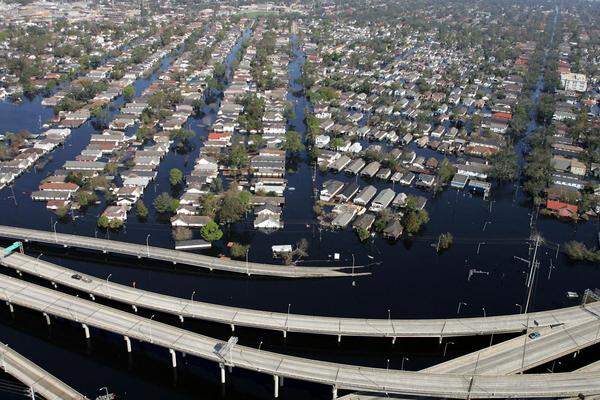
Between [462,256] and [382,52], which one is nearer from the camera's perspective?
[462,256]

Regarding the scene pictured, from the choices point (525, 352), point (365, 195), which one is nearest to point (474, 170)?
point (365, 195)

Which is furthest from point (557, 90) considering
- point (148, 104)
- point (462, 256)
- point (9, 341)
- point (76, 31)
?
point (76, 31)

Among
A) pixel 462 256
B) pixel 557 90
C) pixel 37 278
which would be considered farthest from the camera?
pixel 557 90

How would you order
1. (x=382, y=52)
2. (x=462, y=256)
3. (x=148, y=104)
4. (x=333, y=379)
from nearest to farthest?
(x=333, y=379) → (x=462, y=256) → (x=148, y=104) → (x=382, y=52)

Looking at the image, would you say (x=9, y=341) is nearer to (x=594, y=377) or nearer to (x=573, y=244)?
(x=594, y=377)

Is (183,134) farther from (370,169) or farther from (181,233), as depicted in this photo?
(370,169)

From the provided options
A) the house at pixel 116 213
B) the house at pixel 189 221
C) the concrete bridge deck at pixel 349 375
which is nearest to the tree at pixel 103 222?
the house at pixel 116 213

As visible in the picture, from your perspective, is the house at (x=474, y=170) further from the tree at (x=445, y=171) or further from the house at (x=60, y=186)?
the house at (x=60, y=186)
